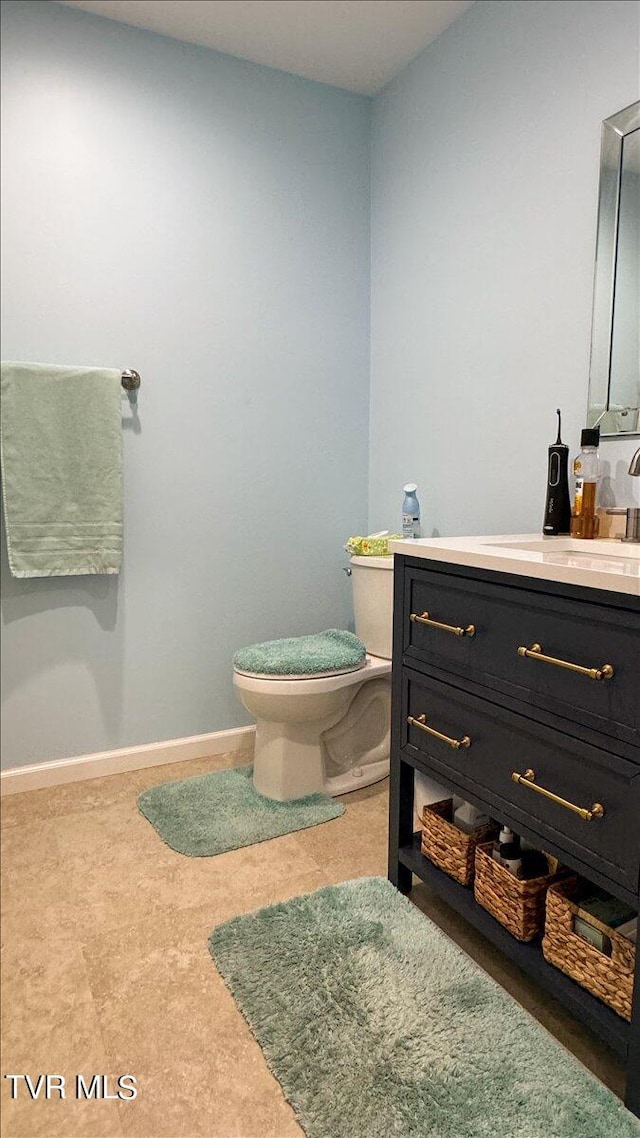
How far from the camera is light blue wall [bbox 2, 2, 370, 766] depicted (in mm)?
2045

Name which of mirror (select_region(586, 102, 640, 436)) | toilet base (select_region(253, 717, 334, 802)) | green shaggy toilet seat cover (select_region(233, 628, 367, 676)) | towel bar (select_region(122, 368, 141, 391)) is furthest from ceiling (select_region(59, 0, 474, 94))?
toilet base (select_region(253, 717, 334, 802))

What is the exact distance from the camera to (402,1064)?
114cm

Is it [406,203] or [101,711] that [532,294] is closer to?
[406,203]

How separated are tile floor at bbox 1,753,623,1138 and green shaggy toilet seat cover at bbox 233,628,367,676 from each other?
0.45 meters

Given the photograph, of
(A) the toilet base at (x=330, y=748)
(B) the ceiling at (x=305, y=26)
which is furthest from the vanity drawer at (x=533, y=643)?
(B) the ceiling at (x=305, y=26)

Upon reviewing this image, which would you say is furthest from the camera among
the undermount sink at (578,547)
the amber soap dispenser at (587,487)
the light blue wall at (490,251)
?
the light blue wall at (490,251)

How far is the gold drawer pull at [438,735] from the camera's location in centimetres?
135

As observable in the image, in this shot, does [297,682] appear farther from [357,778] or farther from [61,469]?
[61,469]

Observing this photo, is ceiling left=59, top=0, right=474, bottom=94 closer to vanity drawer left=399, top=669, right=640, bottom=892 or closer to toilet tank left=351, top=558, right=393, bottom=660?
toilet tank left=351, top=558, right=393, bottom=660

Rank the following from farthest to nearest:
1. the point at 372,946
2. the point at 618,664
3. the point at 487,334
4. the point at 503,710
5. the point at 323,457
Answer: the point at 323,457 → the point at 487,334 → the point at 372,946 → the point at 503,710 → the point at 618,664

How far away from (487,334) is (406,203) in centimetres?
69

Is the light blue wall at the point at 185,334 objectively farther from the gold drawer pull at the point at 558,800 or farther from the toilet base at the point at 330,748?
the gold drawer pull at the point at 558,800

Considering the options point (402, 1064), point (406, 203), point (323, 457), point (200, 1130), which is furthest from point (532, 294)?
point (200, 1130)

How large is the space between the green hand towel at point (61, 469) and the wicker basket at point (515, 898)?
1433 millimetres
